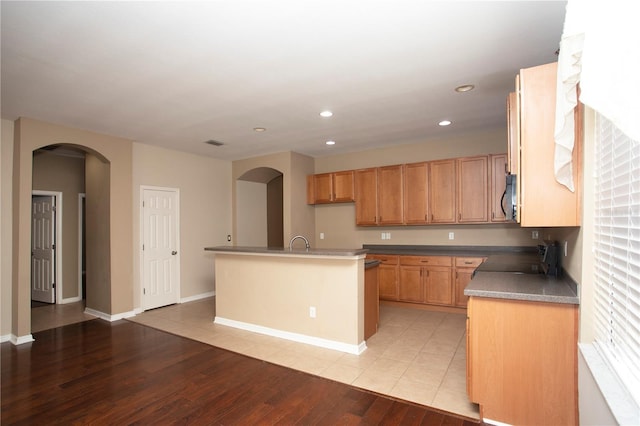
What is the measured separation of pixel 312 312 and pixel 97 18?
3.07m

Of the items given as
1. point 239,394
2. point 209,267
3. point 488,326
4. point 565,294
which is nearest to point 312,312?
point 239,394

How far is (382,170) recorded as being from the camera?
545 cm

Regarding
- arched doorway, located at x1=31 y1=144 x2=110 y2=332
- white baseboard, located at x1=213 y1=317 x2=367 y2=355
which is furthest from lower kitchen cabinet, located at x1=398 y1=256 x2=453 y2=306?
arched doorway, located at x1=31 y1=144 x2=110 y2=332

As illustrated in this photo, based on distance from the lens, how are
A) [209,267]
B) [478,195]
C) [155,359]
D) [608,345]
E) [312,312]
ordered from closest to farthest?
[608,345] < [155,359] < [312,312] < [478,195] < [209,267]

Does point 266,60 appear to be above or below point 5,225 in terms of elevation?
above

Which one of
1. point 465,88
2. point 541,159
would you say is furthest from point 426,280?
point 541,159

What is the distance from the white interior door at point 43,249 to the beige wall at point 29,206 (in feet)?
6.32

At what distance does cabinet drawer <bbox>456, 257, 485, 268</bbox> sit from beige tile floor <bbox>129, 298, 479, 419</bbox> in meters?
0.70

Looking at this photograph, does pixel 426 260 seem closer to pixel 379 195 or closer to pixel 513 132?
pixel 379 195

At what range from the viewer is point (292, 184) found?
5.75 meters

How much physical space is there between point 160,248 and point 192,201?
970 millimetres

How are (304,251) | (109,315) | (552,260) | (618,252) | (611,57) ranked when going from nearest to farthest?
(611,57)
(618,252)
(552,260)
(304,251)
(109,315)

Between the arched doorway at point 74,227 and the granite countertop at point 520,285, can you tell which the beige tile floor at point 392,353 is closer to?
the granite countertop at point 520,285

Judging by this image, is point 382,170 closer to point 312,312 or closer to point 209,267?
point 312,312
